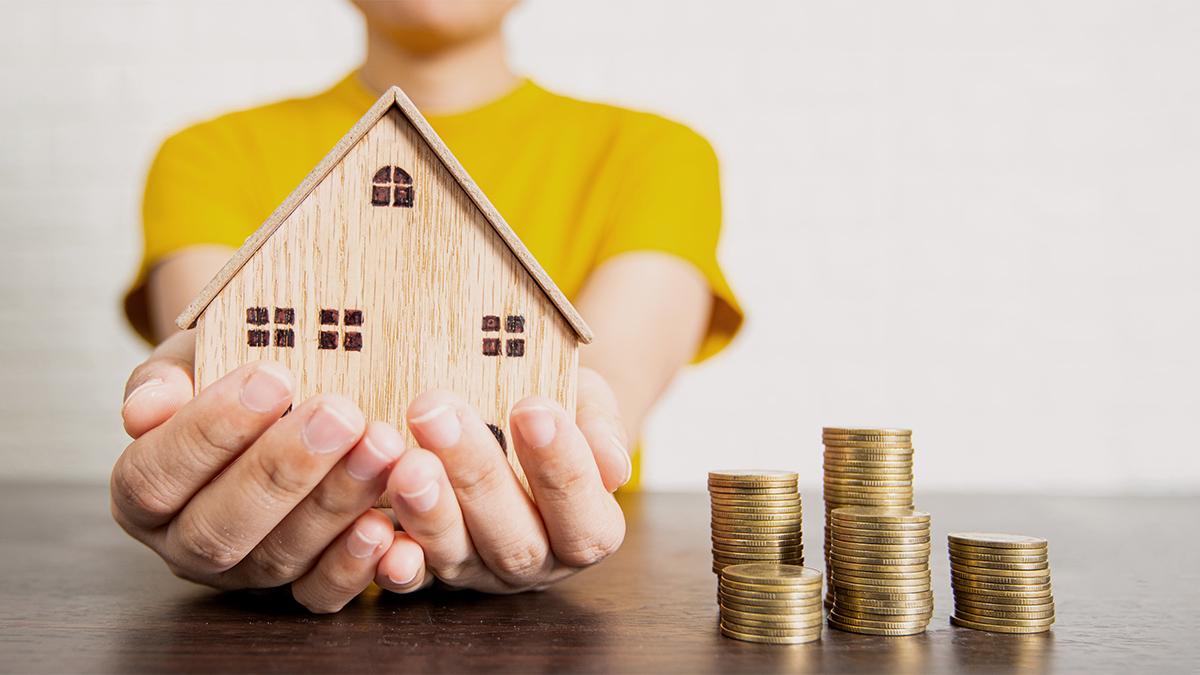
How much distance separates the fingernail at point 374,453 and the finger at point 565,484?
0.23 feet

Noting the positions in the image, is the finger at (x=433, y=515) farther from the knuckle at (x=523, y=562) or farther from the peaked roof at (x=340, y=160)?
the peaked roof at (x=340, y=160)

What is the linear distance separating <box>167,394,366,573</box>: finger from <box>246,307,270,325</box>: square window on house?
10cm

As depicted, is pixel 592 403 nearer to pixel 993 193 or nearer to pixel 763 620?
pixel 763 620

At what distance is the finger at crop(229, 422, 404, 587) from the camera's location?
0.57m

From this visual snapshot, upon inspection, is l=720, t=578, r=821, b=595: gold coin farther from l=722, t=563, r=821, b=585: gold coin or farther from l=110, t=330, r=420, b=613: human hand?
l=110, t=330, r=420, b=613: human hand

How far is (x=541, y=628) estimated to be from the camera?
0.63 meters

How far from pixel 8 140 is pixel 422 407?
2.52 m

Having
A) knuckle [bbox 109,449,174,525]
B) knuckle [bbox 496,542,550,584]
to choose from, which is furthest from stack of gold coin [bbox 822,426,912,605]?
knuckle [bbox 109,449,174,525]

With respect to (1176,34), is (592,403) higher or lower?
lower

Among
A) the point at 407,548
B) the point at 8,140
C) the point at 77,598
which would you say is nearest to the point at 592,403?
the point at 407,548

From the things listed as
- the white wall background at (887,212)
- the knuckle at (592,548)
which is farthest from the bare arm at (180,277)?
the white wall background at (887,212)

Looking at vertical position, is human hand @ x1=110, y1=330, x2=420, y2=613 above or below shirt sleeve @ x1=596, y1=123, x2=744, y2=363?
below

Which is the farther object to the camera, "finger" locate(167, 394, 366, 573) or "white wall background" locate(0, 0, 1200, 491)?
"white wall background" locate(0, 0, 1200, 491)

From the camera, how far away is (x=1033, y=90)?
2605 mm
